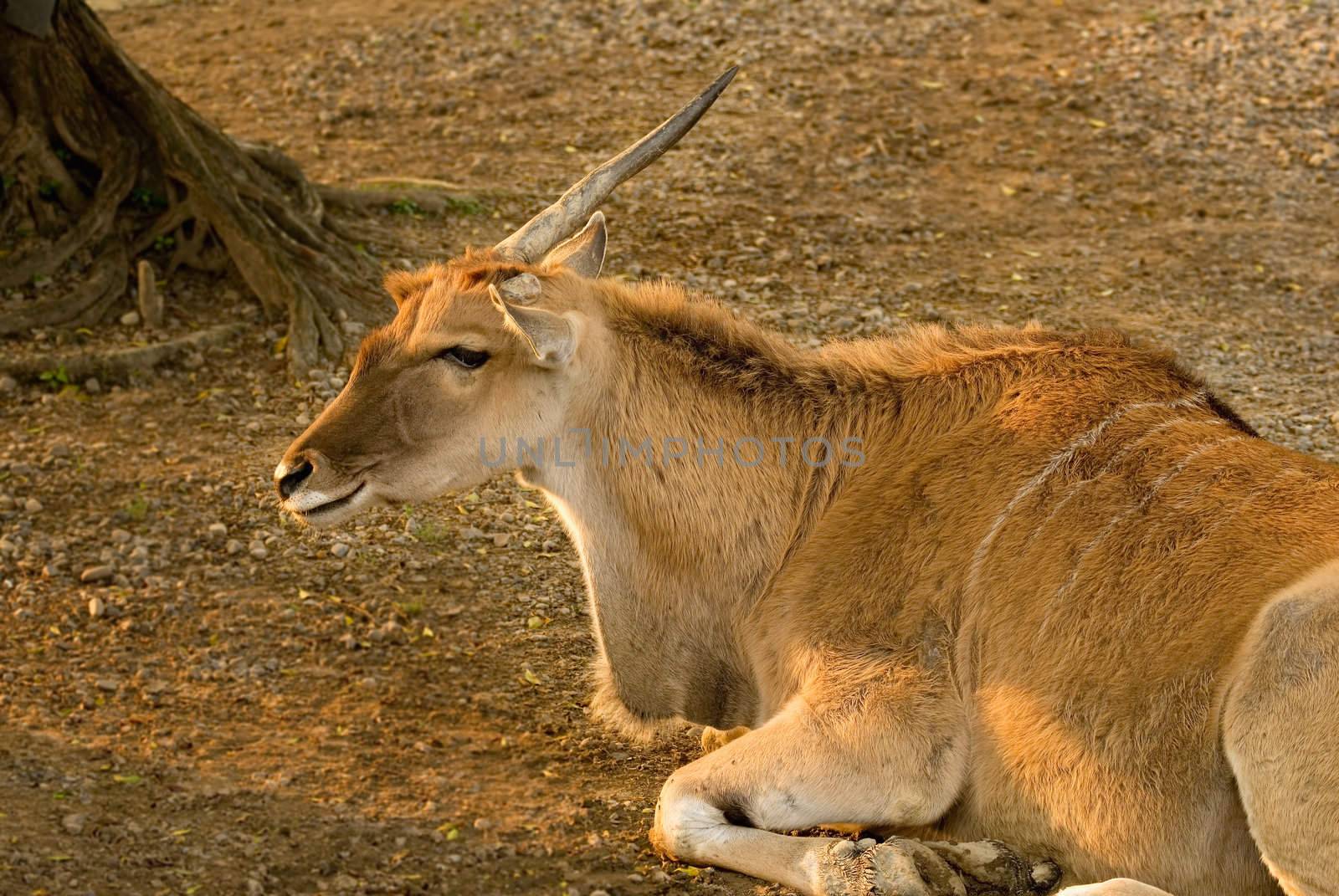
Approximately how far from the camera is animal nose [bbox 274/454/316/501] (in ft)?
15.6

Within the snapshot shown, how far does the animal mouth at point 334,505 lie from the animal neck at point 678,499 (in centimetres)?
52

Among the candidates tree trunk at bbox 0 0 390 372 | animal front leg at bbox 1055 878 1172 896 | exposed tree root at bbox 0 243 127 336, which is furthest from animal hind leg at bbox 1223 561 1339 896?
exposed tree root at bbox 0 243 127 336

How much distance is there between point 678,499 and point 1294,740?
194 cm

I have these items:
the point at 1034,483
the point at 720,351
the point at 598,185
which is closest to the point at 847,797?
the point at 1034,483

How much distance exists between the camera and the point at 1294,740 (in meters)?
3.82

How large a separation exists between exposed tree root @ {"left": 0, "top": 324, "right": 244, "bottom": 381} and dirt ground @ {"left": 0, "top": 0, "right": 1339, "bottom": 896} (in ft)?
0.31

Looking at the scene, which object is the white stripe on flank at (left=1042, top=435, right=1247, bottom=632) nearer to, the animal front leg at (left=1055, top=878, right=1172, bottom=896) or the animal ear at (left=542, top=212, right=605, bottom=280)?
the animal front leg at (left=1055, top=878, right=1172, bottom=896)

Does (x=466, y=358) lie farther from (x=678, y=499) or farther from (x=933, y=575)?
(x=933, y=575)

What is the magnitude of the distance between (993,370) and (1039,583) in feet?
2.68

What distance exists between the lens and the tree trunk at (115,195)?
775 cm

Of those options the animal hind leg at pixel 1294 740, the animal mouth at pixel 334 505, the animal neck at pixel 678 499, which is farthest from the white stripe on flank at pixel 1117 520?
the animal mouth at pixel 334 505

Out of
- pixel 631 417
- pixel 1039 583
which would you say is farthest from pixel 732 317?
pixel 1039 583

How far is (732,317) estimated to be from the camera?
5156mm

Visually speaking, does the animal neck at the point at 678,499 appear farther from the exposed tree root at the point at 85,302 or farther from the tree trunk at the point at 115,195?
the exposed tree root at the point at 85,302
